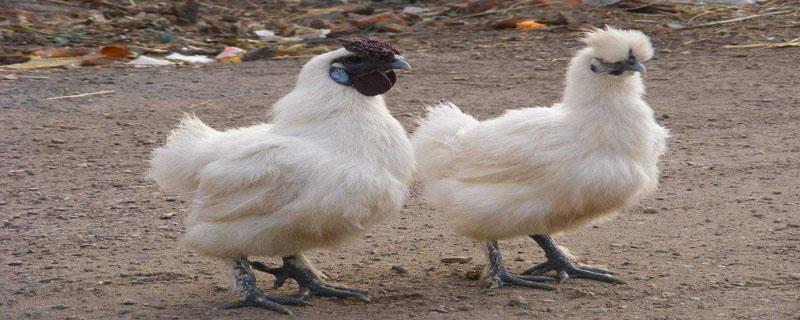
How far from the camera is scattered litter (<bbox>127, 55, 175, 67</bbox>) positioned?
1128 cm

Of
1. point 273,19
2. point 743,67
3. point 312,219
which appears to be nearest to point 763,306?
point 312,219

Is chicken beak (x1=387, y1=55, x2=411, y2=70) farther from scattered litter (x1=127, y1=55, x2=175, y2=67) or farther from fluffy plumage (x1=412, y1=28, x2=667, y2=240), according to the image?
scattered litter (x1=127, y1=55, x2=175, y2=67)

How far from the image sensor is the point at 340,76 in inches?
211

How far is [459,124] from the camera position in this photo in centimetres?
612

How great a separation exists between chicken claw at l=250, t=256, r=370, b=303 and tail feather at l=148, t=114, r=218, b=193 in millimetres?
585

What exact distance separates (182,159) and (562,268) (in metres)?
1.98

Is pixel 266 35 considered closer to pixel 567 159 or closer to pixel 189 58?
pixel 189 58

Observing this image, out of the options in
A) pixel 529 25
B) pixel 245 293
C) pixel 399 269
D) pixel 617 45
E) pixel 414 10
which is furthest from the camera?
pixel 414 10

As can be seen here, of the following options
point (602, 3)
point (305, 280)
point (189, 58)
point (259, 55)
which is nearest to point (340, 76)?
point (305, 280)

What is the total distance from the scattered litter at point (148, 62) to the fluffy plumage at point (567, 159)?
6032 mm

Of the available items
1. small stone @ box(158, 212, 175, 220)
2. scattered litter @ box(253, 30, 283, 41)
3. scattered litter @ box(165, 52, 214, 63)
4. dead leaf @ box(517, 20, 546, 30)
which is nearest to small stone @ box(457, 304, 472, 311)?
small stone @ box(158, 212, 175, 220)

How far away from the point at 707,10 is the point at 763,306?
8.19 metres

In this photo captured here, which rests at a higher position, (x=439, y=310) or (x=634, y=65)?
(x=634, y=65)

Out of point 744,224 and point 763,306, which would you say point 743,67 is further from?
point 763,306
